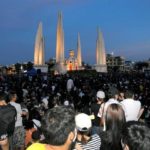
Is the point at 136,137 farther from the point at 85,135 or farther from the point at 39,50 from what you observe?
the point at 39,50

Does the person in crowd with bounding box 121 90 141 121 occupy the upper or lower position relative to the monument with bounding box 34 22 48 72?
lower

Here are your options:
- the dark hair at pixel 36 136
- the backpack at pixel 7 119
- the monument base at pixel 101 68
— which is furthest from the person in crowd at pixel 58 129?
the monument base at pixel 101 68

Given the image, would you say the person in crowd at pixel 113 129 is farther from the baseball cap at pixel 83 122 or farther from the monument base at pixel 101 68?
the monument base at pixel 101 68

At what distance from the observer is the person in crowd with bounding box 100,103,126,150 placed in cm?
523

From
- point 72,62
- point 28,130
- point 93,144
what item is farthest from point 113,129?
point 72,62

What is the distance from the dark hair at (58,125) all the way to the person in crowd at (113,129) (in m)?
1.92

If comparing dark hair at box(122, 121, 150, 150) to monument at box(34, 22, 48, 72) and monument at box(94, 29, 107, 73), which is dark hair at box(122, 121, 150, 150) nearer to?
monument at box(34, 22, 48, 72)

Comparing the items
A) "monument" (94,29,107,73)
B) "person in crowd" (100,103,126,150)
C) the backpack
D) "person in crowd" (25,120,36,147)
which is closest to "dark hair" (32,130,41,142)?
"person in crowd" (25,120,36,147)

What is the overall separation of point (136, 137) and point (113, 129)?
2004 millimetres

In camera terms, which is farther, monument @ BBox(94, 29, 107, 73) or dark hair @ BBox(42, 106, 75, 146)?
monument @ BBox(94, 29, 107, 73)

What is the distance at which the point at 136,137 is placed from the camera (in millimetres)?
3369

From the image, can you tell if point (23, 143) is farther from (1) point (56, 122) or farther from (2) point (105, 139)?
(1) point (56, 122)

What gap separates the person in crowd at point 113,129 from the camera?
523 cm

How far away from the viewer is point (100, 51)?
3920 inches
